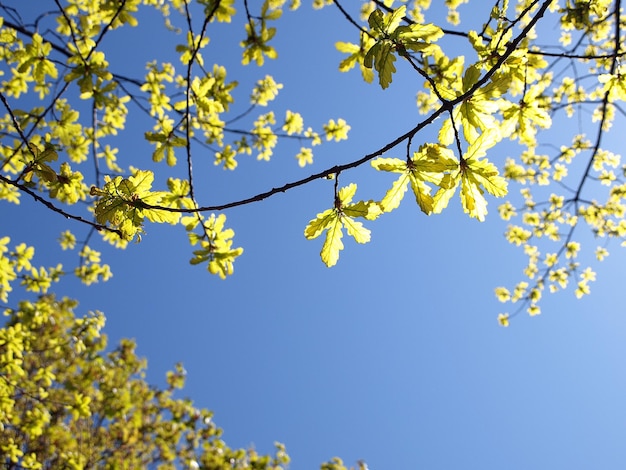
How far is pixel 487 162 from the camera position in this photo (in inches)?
43.3

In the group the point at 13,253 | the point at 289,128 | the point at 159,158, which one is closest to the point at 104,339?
the point at 13,253

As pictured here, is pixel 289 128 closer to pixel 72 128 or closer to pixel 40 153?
pixel 72 128

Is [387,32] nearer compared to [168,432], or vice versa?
[387,32]

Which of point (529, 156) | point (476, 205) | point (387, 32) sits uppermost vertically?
point (529, 156)

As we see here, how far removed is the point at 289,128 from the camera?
14.0 feet

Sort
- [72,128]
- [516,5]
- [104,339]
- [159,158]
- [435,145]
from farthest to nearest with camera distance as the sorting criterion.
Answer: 1. [104,339]
2. [516,5]
3. [72,128]
4. [159,158]
5. [435,145]

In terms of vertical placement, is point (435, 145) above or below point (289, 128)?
below

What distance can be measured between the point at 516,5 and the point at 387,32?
3785 mm

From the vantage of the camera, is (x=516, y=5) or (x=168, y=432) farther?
(x=168, y=432)

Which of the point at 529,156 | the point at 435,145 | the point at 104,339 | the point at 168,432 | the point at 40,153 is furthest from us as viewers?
the point at 168,432

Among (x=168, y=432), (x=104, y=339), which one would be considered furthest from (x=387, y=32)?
(x=168, y=432)

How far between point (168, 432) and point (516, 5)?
8478 mm

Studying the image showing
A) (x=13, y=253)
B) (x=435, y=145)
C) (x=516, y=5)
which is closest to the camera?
(x=435, y=145)

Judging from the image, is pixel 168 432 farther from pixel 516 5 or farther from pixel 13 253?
pixel 516 5
